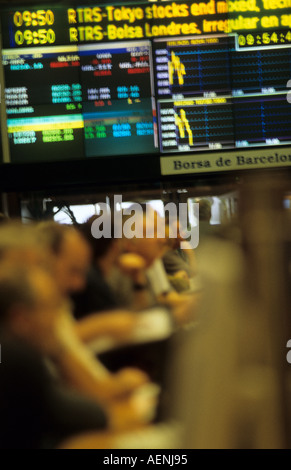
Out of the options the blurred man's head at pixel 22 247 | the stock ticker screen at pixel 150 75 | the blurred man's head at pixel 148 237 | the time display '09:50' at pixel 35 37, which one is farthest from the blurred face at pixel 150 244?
the time display '09:50' at pixel 35 37

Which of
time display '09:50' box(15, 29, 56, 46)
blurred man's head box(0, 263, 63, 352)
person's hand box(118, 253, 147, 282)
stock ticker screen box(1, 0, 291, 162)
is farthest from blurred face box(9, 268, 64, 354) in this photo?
time display '09:50' box(15, 29, 56, 46)

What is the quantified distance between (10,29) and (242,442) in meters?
4.28

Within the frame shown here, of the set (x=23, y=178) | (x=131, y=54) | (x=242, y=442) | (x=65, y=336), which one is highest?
(x=131, y=54)

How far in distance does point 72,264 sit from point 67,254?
18 mm

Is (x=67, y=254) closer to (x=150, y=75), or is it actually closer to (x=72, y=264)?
(x=72, y=264)

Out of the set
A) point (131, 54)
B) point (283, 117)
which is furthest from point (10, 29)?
point (283, 117)

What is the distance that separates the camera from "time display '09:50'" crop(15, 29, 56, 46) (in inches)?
189

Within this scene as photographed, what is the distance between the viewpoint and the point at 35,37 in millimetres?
4809

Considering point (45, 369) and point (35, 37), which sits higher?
point (35, 37)

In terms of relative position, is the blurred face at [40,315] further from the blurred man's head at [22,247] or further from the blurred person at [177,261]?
the blurred person at [177,261]

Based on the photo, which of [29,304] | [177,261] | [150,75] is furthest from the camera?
[150,75]

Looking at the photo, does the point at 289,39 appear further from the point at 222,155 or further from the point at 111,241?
the point at 111,241

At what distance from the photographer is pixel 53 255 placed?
38.9 inches

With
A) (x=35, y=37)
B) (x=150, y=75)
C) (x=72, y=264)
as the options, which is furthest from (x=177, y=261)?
(x=35, y=37)
